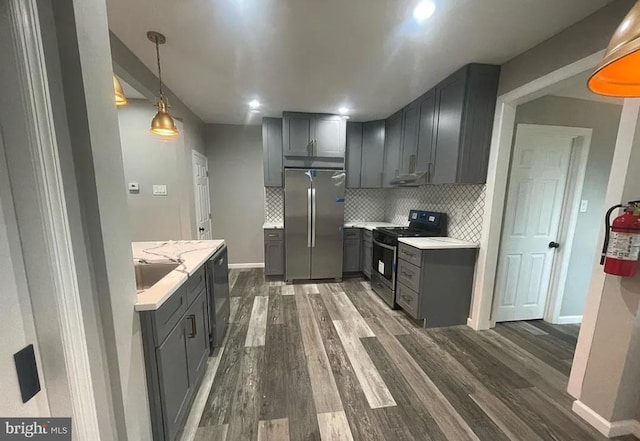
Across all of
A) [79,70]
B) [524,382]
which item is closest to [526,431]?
[524,382]

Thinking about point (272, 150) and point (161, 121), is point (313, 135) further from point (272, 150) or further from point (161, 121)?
point (161, 121)

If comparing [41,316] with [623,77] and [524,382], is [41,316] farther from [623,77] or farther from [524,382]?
[524,382]

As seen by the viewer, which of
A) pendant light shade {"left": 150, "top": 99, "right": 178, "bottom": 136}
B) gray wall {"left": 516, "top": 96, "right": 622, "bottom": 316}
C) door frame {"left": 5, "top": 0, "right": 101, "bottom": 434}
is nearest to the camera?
door frame {"left": 5, "top": 0, "right": 101, "bottom": 434}

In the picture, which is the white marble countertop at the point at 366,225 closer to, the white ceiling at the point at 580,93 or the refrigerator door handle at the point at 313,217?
the refrigerator door handle at the point at 313,217

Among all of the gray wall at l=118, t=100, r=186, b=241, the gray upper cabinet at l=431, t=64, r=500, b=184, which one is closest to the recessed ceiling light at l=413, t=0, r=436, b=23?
the gray upper cabinet at l=431, t=64, r=500, b=184

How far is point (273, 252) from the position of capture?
3863 mm

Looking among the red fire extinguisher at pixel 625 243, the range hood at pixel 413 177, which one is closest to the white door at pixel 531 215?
the range hood at pixel 413 177

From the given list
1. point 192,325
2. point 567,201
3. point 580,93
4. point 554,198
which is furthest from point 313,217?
point 580,93

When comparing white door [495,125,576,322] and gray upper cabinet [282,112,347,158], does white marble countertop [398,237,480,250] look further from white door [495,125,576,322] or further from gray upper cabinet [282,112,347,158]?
gray upper cabinet [282,112,347,158]

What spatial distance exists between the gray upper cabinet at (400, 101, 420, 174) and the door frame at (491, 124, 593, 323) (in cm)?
103

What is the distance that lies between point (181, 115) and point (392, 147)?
2.93 metres

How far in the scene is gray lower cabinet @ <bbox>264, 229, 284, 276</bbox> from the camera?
3.83 metres

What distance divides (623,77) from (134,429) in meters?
2.53

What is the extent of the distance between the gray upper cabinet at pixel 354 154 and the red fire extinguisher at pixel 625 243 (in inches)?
117
